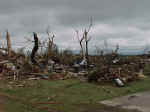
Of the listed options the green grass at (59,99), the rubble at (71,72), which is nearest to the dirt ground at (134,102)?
the green grass at (59,99)

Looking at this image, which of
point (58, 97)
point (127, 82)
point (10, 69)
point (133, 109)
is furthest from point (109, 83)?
point (10, 69)

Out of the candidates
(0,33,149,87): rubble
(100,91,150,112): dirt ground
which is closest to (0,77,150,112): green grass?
(100,91,150,112): dirt ground

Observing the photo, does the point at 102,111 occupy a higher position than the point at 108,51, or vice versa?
the point at 108,51

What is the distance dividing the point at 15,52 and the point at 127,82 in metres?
11.6

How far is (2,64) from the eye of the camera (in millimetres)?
11828

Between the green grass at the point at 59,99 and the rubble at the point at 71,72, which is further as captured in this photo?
the rubble at the point at 71,72

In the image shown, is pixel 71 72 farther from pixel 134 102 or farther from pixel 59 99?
pixel 134 102

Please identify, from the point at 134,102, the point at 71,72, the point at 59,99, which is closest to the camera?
the point at 134,102

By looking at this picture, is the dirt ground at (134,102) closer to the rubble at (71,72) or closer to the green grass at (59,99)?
the green grass at (59,99)

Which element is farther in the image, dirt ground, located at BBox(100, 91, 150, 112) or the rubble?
the rubble

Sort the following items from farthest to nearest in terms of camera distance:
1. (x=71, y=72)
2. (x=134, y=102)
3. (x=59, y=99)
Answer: (x=71, y=72)
(x=59, y=99)
(x=134, y=102)

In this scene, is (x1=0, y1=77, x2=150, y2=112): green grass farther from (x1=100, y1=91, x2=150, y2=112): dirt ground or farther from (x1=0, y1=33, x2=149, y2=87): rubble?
Result: (x1=0, y1=33, x2=149, y2=87): rubble

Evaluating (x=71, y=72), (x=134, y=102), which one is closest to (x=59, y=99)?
(x=134, y=102)

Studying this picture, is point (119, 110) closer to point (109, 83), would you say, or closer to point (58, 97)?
point (58, 97)
